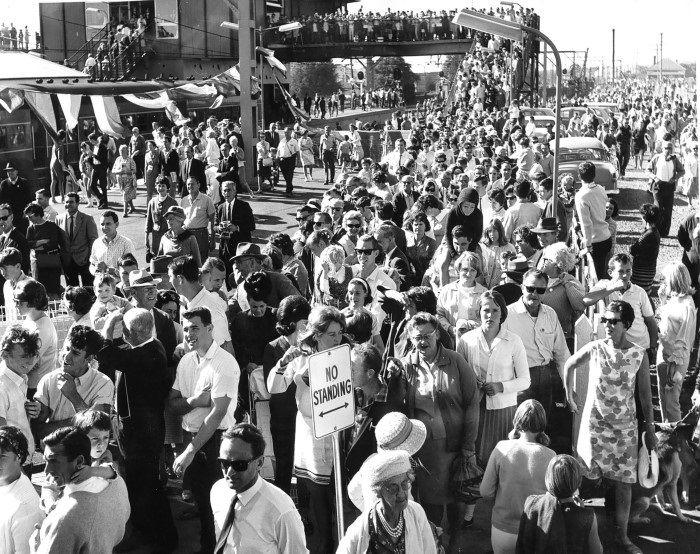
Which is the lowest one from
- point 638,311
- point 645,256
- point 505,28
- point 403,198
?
point 638,311

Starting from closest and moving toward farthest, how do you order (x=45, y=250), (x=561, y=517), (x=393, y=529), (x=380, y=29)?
(x=393, y=529) < (x=561, y=517) < (x=45, y=250) < (x=380, y=29)

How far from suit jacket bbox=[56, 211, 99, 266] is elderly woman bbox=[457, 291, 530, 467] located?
21.8ft

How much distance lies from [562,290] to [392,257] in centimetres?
175

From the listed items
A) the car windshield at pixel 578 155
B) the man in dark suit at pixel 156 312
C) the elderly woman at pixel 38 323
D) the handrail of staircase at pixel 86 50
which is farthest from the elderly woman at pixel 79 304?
the handrail of staircase at pixel 86 50

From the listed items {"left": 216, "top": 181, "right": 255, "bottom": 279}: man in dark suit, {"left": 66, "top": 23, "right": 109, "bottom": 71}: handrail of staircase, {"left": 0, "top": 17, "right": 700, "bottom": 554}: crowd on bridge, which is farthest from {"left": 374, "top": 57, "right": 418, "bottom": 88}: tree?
{"left": 0, "top": 17, "right": 700, "bottom": 554}: crowd on bridge

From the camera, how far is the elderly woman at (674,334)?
319 inches

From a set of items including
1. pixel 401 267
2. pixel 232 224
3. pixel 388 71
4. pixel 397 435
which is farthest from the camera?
pixel 388 71

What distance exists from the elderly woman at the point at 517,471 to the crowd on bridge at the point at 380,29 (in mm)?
54081

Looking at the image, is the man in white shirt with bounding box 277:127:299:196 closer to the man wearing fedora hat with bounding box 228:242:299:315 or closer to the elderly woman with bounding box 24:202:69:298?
the elderly woman with bounding box 24:202:69:298

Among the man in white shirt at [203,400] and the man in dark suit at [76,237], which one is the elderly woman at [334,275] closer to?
the man in white shirt at [203,400]

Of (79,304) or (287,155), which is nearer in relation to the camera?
(79,304)

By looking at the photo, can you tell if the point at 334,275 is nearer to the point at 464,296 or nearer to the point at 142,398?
the point at 464,296

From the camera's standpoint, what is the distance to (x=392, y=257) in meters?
9.33

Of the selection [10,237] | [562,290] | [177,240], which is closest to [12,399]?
[562,290]
